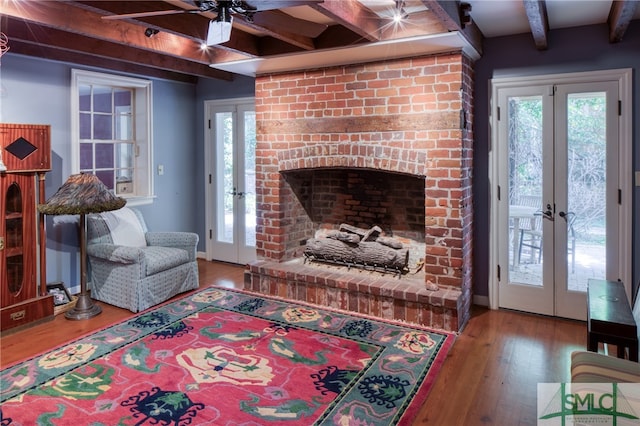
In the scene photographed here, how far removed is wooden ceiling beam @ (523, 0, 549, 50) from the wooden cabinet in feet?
12.4

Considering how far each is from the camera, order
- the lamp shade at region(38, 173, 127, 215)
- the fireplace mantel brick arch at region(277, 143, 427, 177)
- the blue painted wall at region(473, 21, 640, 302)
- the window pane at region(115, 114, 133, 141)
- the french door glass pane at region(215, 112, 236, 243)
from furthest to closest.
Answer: the french door glass pane at region(215, 112, 236, 243) → the window pane at region(115, 114, 133, 141) → the fireplace mantel brick arch at region(277, 143, 427, 177) → the lamp shade at region(38, 173, 127, 215) → the blue painted wall at region(473, 21, 640, 302)

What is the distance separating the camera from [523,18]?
3.43 metres

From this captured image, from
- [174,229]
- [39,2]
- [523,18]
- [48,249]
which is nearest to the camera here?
[39,2]

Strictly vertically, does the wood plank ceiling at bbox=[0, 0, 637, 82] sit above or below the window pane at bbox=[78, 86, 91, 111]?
above

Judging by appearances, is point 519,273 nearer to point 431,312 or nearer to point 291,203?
point 431,312

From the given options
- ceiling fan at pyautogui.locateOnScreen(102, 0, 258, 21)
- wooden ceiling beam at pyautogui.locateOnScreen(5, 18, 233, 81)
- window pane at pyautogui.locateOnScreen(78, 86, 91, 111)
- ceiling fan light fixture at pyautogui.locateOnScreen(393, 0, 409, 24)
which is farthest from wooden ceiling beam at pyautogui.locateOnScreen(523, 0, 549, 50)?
window pane at pyautogui.locateOnScreen(78, 86, 91, 111)

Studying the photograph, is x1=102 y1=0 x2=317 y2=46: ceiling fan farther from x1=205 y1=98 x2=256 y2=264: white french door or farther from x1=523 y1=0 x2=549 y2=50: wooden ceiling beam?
x1=205 y1=98 x2=256 y2=264: white french door

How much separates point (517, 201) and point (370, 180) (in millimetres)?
1399

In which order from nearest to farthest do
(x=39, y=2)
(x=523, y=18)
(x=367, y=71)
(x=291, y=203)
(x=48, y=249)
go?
1. (x=39, y=2)
2. (x=523, y=18)
3. (x=367, y=71)
4. (x=48, y=249)
5. (x=291, y=203)

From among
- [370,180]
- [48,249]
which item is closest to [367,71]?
[370,180]

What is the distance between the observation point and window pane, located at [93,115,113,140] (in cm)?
503

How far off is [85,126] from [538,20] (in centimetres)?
443

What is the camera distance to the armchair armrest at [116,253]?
406cm

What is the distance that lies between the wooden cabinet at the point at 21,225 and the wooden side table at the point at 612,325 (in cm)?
404
